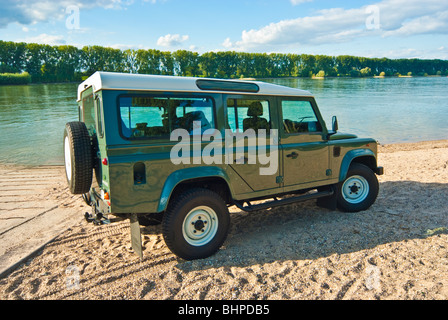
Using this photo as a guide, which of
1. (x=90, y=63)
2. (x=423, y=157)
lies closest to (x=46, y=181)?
(x=423, y=157)

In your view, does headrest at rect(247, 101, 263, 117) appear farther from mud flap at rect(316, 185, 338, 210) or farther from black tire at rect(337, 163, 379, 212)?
black tire at rect(337, 163, 379, 212)

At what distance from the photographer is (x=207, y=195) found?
405cm

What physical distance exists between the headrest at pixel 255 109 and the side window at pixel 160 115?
62 centimetres

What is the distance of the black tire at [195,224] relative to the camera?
3895 millimetres

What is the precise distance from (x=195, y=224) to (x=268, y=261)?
1.05m

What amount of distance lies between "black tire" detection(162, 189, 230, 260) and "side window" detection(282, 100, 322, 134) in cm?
163

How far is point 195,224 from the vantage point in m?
4.12

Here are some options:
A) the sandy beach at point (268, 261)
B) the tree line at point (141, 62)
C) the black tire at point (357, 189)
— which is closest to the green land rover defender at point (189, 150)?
the sandy beach at point (268, 261)

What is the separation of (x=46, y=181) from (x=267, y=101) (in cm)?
737

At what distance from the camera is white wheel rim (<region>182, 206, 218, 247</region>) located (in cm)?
407

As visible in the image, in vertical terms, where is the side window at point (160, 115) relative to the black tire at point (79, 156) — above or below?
above

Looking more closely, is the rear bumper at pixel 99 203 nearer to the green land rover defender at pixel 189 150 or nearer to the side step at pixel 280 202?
the green land rover defender at pixel 189 150

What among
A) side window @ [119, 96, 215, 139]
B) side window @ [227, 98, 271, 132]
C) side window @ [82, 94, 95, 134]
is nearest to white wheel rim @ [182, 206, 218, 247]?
side window @ [119, 96, 215, 139]

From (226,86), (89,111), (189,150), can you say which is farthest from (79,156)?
(226,86)
